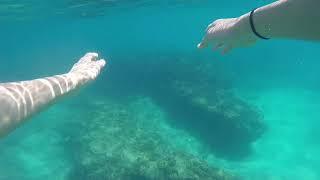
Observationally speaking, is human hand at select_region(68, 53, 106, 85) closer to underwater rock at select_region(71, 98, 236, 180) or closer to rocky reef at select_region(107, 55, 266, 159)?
underwater rock at select_region(71, 98, 236, 180)

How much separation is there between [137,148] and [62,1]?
1601cm

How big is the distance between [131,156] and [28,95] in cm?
1185

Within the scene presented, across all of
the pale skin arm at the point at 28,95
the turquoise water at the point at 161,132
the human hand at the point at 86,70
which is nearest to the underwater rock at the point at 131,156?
the turquoise water at the point at 161,132

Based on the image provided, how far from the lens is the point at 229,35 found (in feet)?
12.8

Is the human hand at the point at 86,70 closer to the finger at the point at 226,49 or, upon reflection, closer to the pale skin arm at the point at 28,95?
A: the pale skin arm at the point at 28,95

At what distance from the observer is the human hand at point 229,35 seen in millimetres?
3691

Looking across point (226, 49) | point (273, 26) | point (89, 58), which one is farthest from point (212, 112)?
point (273, 26)

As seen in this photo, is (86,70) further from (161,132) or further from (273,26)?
(161,132)

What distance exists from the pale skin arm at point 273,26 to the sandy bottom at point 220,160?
13.3 metres

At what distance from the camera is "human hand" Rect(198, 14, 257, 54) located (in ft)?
12.1

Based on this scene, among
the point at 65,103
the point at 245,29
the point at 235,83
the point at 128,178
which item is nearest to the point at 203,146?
the point at 128,178

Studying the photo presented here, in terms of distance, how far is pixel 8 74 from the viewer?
3525 cm

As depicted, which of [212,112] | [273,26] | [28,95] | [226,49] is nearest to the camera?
[273,26]

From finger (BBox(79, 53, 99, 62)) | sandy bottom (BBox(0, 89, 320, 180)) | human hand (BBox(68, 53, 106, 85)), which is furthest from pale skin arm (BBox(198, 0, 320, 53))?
sandy bottom (BBox(0, 89, 320, 180))
